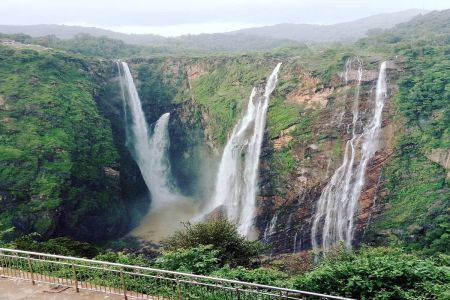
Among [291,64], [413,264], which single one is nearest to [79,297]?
[413,264]

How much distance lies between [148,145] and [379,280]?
3167cm

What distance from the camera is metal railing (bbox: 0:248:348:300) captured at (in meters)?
8.52

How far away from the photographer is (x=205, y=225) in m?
17.3

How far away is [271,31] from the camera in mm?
182750

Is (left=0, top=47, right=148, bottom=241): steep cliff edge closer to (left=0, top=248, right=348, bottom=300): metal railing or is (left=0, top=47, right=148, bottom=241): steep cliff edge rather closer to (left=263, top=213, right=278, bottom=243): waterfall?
(left=263, top=213, right=278, bottom=243): waterfall

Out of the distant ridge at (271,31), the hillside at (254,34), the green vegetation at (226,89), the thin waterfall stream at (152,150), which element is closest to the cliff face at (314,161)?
the green vegetation at (226,89)

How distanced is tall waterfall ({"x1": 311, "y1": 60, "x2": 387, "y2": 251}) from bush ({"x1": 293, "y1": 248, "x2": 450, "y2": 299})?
50.2ft

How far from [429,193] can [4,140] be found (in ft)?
85.6

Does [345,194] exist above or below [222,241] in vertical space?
below

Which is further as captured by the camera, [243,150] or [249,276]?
[243,150]

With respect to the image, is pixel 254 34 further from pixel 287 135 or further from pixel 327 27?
pixel 287 135

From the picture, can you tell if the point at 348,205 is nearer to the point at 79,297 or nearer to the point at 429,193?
the point at 429,193

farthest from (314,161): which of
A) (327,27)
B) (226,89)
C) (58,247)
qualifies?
(327,27)

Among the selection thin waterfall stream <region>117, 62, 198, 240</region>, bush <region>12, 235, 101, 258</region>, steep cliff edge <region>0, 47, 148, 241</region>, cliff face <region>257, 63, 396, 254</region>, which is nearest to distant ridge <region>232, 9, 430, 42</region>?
thin waterfall stream <region>117, 62, 198, 240</region>
